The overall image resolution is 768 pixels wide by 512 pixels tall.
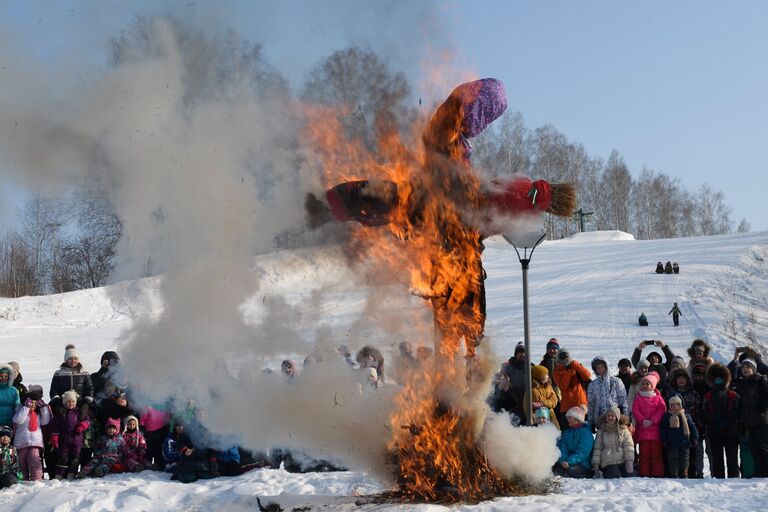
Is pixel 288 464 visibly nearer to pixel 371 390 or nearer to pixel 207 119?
pixel 371 390

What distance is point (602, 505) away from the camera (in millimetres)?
6562

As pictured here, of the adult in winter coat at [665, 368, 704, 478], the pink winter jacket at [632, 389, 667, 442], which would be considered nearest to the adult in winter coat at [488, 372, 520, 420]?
the pink winter jacket at [632, 389, 667, 442]

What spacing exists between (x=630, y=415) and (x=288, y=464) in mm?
4671

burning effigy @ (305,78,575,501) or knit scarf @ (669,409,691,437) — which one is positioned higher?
burning effigy @ (305,78,575,501)

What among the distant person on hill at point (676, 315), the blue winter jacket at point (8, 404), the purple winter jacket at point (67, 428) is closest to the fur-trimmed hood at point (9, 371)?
the blue winter jacket at point (8, 404)

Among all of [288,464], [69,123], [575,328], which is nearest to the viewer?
[69,123]

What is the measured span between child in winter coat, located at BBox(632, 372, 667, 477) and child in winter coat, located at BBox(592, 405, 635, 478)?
0.66 feet

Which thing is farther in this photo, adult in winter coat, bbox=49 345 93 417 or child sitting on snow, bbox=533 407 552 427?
adult in winter coat, bbox=49 345 93 417

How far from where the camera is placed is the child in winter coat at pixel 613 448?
31.0 feet

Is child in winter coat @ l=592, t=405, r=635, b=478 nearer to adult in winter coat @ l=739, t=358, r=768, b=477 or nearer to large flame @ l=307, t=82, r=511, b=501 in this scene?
adult in winter coat @ l=739, t=358, r=768, b=477

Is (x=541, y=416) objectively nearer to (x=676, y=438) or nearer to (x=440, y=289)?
(x=676, y=438)

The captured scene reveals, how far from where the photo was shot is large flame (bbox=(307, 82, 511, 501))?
671cm

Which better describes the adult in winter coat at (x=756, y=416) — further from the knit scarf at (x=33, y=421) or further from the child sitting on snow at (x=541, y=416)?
the knit scarf at (x=33, y=421)

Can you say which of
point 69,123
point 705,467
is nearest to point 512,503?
point 69,123
